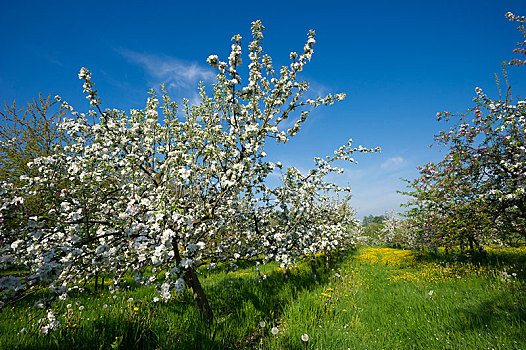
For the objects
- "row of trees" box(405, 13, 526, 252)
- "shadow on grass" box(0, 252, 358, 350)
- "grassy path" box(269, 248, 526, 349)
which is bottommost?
"grassy path" box(269, 248, 526, 349)

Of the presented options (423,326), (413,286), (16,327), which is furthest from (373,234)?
(16,327)

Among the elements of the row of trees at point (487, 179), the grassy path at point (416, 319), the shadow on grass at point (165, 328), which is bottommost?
the grassy path at point (416, 319)

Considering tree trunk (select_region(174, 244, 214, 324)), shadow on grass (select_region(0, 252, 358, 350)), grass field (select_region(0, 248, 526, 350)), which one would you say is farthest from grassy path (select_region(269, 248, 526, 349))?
tree trunk (select_region(174, 244, 214, 324))

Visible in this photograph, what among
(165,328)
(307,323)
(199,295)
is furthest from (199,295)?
(307,323)

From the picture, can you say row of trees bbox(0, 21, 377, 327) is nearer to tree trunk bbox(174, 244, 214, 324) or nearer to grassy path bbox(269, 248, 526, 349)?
tree trunk bbox(174, 244, 214, 324)

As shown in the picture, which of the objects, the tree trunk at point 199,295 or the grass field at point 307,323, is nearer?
the grass field at point 307,323

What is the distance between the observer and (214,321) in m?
4.51

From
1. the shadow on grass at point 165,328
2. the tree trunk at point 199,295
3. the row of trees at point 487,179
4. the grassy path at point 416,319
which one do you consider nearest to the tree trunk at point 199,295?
the tree trunk at point 199,295

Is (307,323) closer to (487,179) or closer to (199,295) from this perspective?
(199,295)

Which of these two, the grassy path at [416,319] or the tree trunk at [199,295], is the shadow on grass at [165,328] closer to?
the tree trunk at [199,295]

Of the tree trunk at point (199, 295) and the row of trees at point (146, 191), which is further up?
the row of trees at point (146, 191)

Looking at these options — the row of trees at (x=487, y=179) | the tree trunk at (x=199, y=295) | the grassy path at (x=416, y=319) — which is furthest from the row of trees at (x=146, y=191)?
the row of trees at (x=487, y=179)

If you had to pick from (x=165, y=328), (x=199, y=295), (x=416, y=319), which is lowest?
(x=416, y=319)

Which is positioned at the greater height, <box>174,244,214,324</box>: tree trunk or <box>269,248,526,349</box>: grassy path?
<box>174,244,214,324</box>: tree trunk
